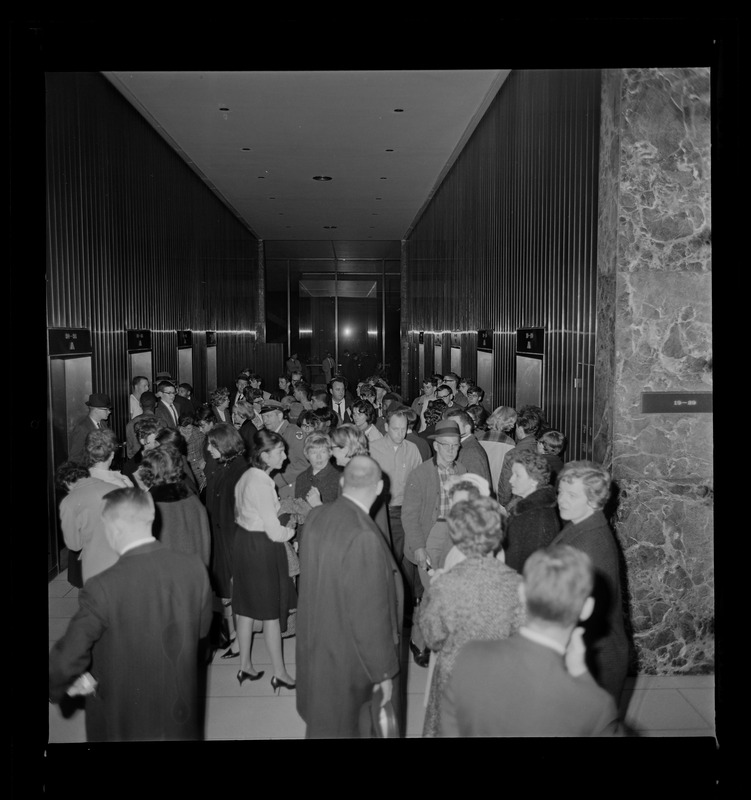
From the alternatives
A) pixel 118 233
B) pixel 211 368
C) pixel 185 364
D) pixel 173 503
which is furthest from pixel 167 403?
pixel 211 368

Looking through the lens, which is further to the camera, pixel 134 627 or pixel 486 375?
pixel 486 375

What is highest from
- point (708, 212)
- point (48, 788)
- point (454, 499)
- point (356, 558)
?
point (708, 212)

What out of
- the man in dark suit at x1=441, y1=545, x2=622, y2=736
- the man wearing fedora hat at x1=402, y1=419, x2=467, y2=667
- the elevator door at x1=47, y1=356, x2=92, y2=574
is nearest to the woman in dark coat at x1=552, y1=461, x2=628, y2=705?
the man in dark suit at x1=441, y1=545, x2=622, y2=736

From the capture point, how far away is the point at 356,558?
126 inches

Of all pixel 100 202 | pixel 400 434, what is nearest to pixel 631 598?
pixel 400 434

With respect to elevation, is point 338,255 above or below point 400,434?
above

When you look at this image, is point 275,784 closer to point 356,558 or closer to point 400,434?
point 356,558

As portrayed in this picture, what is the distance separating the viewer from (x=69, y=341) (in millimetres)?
7574

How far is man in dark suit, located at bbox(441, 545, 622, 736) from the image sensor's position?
2.40m

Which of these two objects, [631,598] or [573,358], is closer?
[631,598]

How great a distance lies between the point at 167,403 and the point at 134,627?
574 centimetres

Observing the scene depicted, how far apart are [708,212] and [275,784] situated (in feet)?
14.5

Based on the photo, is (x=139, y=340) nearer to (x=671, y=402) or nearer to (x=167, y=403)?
(x=167, y=403)

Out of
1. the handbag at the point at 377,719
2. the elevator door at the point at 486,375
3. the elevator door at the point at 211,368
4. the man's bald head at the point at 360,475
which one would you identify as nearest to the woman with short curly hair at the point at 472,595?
the man's bald head at the point at 360,475
